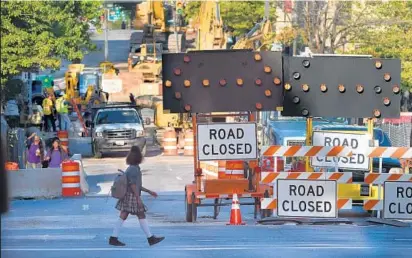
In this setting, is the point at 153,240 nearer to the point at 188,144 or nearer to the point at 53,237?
the point at 53,237

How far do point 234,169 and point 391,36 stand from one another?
2586 cm

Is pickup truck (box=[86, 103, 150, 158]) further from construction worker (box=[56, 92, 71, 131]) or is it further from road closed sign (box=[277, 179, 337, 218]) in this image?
road closed sign (box=[277, 179, 337, 218])

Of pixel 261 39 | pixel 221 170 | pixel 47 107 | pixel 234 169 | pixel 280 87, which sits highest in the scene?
pixel 261 39

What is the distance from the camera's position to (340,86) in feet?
57.3

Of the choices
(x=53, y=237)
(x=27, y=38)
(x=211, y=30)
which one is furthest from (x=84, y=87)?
(x=53, y=237)

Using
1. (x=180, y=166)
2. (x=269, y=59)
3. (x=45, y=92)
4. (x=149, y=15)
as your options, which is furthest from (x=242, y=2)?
(x=269, y=59)

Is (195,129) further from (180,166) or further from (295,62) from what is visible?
(180,166)

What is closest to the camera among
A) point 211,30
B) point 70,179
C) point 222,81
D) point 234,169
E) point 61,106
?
point 222,81

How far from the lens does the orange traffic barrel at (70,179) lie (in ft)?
80.1

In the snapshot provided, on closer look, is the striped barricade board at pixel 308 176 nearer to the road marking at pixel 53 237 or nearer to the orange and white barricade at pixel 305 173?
the orange and white barricade at pixel 305 173

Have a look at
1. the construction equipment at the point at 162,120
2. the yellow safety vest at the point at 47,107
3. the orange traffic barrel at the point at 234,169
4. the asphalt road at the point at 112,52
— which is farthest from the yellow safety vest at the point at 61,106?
the asphalt road at the point at 112,52

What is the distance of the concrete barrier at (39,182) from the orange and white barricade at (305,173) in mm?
9365

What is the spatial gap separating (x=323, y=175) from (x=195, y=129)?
2388 millimetres

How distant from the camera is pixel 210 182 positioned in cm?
1762
